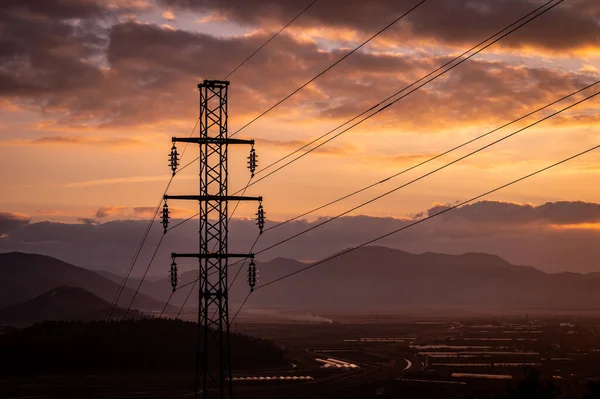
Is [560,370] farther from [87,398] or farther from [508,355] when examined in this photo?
[87,398]

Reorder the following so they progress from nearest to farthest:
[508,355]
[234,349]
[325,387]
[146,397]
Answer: [146,397], [325,387], [234,349], [508,355]

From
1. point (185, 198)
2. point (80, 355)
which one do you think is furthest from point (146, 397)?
point (185, 198)

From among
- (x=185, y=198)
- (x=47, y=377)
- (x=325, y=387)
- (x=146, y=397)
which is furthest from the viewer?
(x=47, y=377)

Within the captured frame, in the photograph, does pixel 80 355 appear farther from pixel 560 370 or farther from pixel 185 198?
pixel 185 198

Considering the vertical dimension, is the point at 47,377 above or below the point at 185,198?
below

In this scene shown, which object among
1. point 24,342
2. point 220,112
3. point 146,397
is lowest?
point 146,397

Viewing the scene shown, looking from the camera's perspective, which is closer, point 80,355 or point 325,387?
point 325,387
